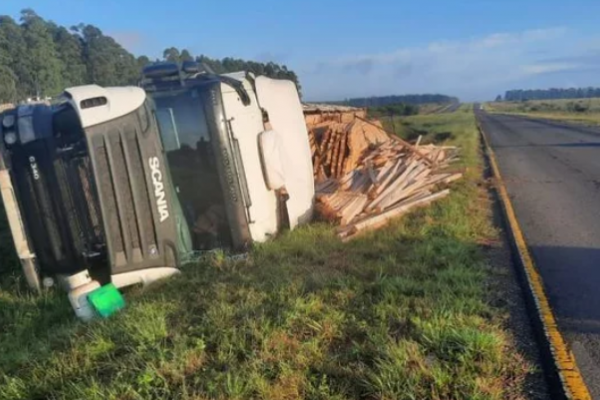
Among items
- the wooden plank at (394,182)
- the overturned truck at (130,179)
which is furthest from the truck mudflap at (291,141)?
the wooden plank at (394,182)

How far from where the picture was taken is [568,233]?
6.91 metres

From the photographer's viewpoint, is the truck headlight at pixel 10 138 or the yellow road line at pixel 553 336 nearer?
the yellow road line at pixel 553 336

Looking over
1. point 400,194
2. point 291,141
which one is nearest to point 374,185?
point 400,194

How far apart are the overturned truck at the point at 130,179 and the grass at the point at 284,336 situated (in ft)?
1.32

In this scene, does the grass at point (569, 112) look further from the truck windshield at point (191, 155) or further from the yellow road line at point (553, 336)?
the truck windshield at point (191, 155)

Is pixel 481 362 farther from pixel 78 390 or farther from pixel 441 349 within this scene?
pixel 78 390

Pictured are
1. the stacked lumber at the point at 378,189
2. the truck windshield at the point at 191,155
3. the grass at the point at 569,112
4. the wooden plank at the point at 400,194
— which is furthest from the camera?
the grass at the point at 569,112

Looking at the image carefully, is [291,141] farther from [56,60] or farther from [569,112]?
[569,112]

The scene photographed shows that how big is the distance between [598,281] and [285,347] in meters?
3.35

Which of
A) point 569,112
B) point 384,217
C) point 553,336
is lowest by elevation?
point 569,112

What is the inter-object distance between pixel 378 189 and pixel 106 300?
5.05 metres

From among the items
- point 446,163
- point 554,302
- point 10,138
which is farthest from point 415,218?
point 446,163

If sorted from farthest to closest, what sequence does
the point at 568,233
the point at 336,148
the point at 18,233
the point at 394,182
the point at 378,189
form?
the point at 336,148 < the point at 394,182 < the point at 378,189 < the point at 568,233 < the point at 18,233

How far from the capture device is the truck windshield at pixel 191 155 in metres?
5.91
